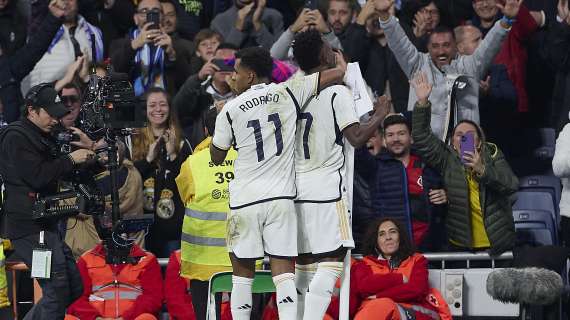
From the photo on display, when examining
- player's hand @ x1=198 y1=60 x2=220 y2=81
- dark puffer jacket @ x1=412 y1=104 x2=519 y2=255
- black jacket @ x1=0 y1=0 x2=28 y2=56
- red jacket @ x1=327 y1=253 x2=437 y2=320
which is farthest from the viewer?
black jacket @ x1=0 y1=0 x2=28 y2=56

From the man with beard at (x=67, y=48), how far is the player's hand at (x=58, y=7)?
5 cm

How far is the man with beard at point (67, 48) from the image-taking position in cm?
1488

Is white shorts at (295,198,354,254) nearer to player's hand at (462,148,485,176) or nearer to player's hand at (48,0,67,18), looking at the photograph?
player's hand at (462,148,485,176)

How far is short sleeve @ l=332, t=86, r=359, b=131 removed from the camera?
10.0 meters

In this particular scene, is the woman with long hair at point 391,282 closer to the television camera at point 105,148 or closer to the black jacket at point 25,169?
the television camera at point 105,148

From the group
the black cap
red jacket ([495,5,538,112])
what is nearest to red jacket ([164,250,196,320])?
the black cap

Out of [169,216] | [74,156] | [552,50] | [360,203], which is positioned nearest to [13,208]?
[74,156]

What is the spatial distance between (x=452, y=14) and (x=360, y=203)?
11.7 ft

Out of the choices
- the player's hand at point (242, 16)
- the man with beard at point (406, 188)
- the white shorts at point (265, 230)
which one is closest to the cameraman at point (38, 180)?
the white shorts at point (265, 230)

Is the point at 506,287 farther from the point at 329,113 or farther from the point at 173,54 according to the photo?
the point at 173,54

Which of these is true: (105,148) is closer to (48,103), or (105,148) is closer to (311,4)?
(48,103)

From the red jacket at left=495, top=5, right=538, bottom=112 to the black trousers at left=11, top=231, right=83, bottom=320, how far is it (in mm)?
5474

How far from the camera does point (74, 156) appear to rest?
36.2ft

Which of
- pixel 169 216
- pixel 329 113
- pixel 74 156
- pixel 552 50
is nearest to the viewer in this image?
pixel 329 113
